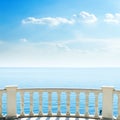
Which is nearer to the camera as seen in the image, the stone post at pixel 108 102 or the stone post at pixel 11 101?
the stone post at pixel 108 102

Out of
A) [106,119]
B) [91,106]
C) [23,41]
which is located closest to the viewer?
[106,119]

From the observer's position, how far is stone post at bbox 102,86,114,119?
408 inches

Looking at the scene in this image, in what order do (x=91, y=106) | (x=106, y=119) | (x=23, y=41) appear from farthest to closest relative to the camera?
(x=23, y=41), (x=91, y=106), (x=106, y=119)

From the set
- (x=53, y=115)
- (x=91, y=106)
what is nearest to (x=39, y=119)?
(x=53, y=115)

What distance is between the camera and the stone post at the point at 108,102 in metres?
10.4

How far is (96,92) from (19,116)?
3.51 meters

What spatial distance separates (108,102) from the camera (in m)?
10.4

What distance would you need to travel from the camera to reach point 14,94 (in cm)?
1071

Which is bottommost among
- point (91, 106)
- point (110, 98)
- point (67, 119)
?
point (91, 106)

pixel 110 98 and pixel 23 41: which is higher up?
pixel 23 41

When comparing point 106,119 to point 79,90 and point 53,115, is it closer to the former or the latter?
point 79,90

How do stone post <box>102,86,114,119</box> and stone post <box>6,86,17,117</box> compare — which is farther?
stone post <box>6,86,17,117</box>

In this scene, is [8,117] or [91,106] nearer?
[8,117]

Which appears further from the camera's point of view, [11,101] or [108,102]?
[11,101]
